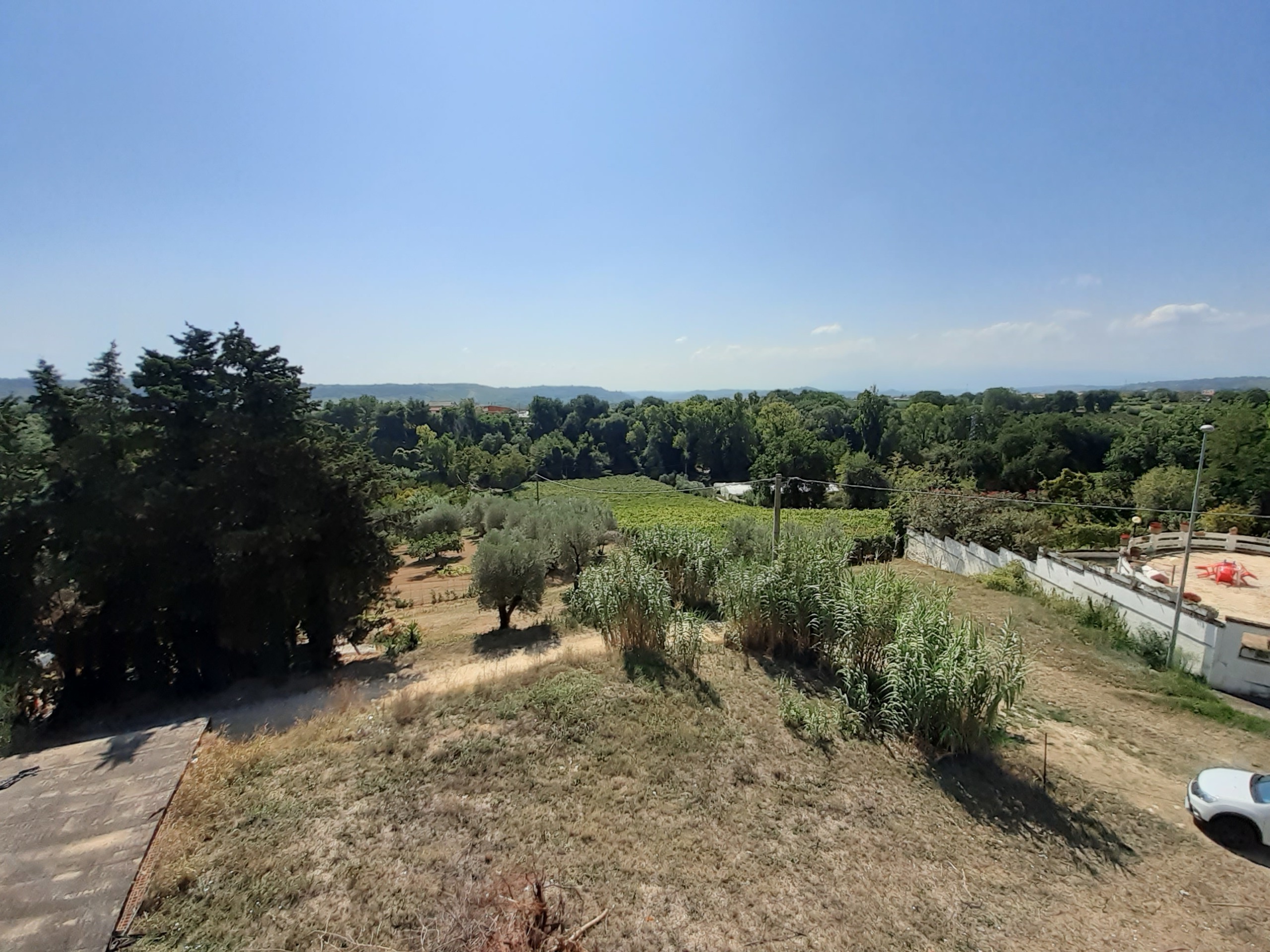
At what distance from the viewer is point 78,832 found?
447 cm

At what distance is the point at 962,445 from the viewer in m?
45.0

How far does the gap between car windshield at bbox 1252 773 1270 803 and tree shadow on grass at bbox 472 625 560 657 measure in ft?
35.6

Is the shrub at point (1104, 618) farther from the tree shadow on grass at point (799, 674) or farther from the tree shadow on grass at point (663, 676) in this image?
the tree shadow on grass at point (663, 676)

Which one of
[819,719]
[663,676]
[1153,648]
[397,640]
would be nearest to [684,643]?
[663,676]

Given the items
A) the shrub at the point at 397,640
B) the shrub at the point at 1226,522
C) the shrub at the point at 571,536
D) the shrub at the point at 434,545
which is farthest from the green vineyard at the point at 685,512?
the shrub at the point at 1226,522

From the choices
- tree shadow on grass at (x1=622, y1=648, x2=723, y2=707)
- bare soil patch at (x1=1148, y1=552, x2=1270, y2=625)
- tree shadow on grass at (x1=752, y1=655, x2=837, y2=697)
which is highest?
tree shadow on grass at (x1=622, y1=648, x2=723, y2=707)

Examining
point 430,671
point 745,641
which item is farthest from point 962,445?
point 430,671

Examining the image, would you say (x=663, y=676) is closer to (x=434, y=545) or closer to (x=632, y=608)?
(x=632, y=608)

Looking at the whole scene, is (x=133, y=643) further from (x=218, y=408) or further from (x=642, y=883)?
(x=642, y=883)

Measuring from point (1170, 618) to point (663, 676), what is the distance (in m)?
11.9

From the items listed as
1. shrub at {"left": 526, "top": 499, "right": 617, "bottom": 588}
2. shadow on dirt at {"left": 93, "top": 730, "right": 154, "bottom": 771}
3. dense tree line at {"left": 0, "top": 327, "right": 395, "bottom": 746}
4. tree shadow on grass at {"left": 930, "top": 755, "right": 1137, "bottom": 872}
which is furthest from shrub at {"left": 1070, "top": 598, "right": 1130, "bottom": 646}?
dense tree line at {"left": 0, "top": 327, "right": 395, "bottom": 746}

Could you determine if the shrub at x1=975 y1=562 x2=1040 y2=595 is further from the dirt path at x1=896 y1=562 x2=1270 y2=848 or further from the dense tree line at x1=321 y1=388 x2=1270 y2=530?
the dense tree line at x1=321 y1=388 x2=1270 y2=530

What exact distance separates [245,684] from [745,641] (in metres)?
10.7

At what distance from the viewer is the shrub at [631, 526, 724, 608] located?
40.8 ft
